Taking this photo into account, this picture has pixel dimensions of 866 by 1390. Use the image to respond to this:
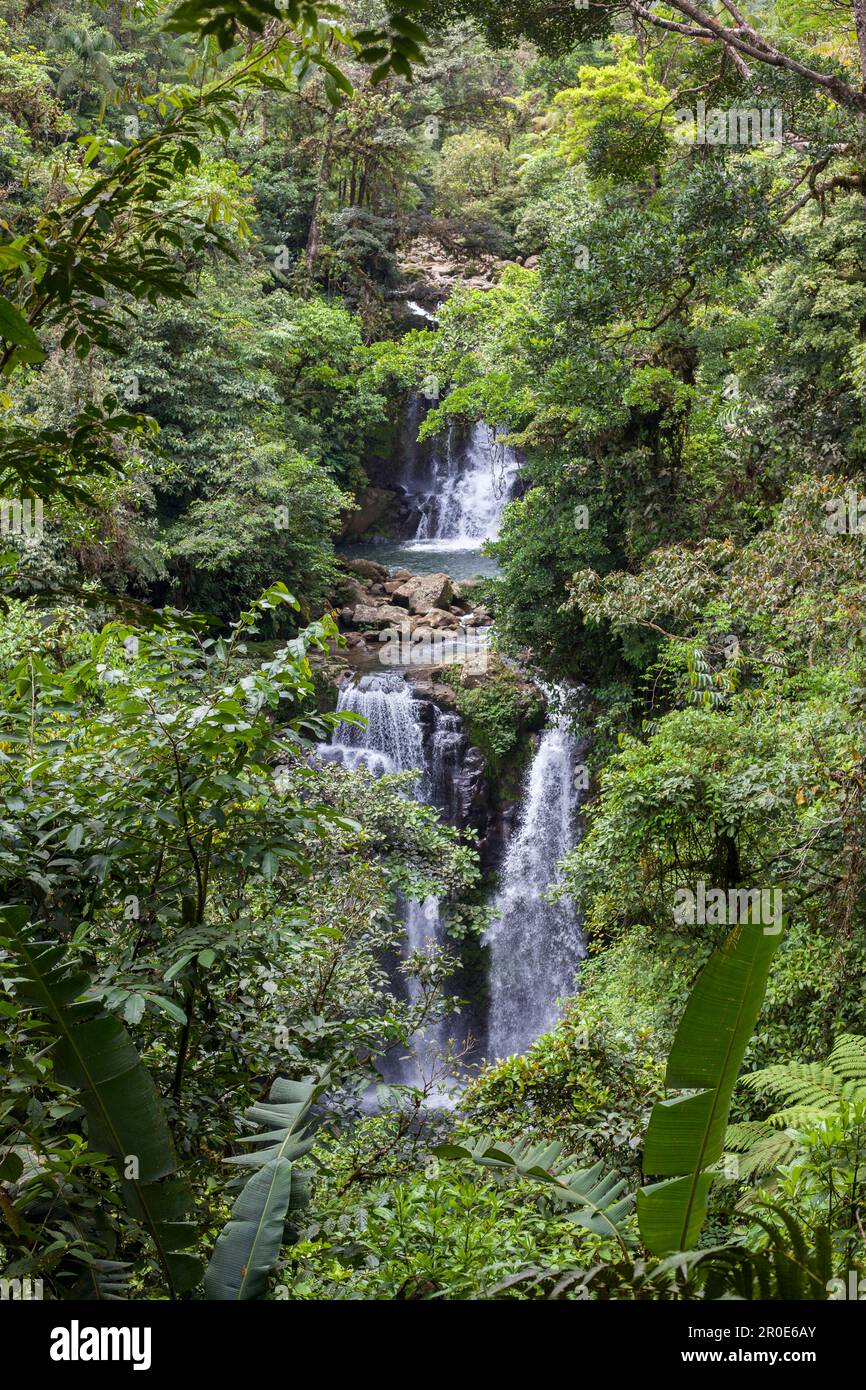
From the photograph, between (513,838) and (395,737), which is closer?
(513,838)

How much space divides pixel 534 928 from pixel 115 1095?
12874 millimetres

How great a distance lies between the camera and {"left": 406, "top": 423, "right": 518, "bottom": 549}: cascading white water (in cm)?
2288

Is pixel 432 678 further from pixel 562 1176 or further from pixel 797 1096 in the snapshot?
pixel 562 1176

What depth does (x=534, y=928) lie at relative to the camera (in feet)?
48.4

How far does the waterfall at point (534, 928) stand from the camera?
1447 centimetres

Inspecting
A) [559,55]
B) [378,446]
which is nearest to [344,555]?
[378,446]

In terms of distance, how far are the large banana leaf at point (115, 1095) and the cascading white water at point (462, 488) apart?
2082 centimetres

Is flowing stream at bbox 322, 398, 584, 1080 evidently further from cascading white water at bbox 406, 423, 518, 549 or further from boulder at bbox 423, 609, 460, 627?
cascading white water at bbox 406, 423, 518, 549

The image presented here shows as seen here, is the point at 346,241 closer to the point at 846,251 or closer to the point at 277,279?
the point at 277,279

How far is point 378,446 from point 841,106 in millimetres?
15363

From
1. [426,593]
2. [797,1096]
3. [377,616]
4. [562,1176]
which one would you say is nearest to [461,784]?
[377,616]

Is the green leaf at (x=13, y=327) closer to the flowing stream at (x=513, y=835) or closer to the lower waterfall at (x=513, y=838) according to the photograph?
the flowing stream at (x=513, y=835)

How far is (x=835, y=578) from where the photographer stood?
28.3ft

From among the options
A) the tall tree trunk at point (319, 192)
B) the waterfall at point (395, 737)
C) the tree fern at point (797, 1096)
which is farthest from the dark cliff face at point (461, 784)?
the tall tree trunk at point (319, 192)
